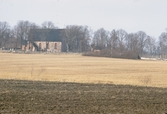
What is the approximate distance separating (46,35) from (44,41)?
304cm

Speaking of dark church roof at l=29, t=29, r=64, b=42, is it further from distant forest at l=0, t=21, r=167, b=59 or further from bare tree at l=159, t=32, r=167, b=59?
bare tree at l=159, t=32, r=167, b=59

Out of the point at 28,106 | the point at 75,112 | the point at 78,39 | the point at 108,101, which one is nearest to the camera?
the point at 75,112

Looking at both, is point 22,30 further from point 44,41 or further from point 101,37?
point 101,37

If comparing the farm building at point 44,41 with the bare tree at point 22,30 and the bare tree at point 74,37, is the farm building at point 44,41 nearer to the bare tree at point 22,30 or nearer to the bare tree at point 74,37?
the bare tree at point 22,30

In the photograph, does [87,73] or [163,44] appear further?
[163,44]

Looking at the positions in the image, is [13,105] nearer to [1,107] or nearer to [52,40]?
[1,107]

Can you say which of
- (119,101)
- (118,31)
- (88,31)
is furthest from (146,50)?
(119,101)

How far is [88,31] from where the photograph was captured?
14550 cm

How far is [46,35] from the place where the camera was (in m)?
142

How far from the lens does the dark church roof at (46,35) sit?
138 metres

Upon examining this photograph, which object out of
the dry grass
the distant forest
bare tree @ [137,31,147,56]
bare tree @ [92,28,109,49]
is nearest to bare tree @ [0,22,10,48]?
the distant forest

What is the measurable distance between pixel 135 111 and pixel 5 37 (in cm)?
13744

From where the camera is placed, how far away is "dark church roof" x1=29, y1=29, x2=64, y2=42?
138 metres

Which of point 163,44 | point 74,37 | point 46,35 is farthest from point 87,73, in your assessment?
point 46,35
